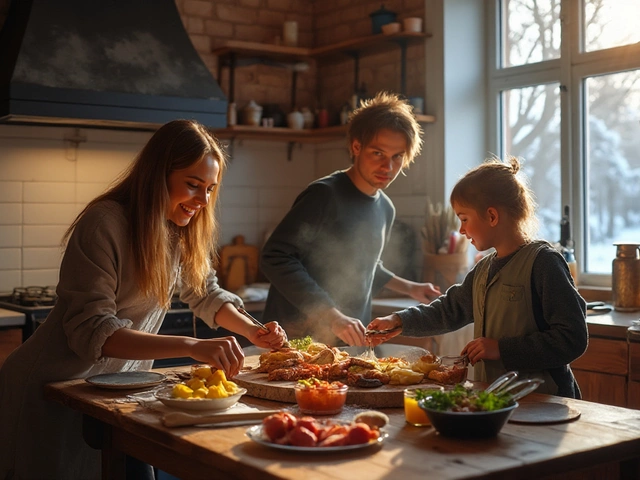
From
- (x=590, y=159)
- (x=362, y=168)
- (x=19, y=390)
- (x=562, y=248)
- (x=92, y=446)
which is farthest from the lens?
(x=590, y=159)

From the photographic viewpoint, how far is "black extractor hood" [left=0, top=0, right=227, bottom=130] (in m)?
3.71

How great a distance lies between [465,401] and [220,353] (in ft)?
2.03

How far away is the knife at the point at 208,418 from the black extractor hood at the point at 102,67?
2281 mm

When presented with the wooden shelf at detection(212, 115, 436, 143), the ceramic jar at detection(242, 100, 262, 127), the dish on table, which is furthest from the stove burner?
the dish on table

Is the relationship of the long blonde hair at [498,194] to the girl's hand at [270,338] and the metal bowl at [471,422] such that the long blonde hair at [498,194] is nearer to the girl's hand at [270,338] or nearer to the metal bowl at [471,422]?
the girl's hand at [270,338]

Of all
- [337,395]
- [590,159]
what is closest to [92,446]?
[337,395]

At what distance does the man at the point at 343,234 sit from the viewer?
301cm

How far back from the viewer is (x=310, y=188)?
3.13 metres

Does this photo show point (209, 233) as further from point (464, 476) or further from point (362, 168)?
point (464, 476)

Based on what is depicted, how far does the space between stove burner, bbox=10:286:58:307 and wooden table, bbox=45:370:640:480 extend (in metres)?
1.83

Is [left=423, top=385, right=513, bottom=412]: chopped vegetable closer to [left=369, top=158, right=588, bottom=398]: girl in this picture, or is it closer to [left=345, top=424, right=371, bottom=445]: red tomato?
[left=345, top=424, right=371, bottom=445]: red tomato

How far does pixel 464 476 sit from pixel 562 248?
95.6 inches

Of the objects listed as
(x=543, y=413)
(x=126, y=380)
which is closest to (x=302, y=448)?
(x=543, y=413)

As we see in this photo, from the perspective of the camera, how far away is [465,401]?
1.71 metres
